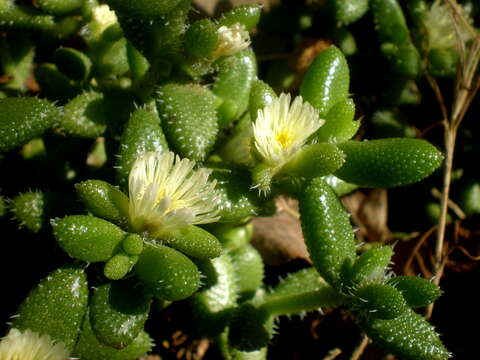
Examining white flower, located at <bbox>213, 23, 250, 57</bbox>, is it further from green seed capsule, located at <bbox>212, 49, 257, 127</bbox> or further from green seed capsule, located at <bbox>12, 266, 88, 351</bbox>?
green seed capsule, located at <bbox>12, 266, 88, 351</bbox>

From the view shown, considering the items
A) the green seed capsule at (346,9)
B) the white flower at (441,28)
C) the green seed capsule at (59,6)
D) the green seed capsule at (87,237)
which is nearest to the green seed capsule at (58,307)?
the green seed capsule at (87,237)

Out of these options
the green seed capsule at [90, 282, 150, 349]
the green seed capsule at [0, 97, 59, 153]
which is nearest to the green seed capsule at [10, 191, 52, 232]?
the green seed capsule at [0, 97, 59, 153]

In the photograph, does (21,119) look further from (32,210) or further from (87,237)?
(87,237)

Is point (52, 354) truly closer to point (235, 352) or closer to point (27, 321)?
point (27, 321)

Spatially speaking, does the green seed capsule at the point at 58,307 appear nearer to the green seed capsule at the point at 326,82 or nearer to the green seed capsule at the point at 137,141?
the green seed capsule at the point at 137,141

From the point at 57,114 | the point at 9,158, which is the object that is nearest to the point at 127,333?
the point at 57,114
